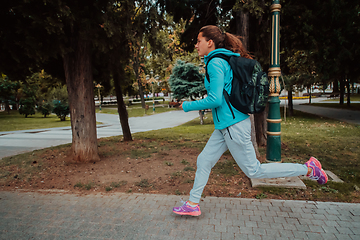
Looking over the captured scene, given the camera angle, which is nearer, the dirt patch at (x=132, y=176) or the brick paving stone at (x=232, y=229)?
the brick paving stone at (x=232, y=229)

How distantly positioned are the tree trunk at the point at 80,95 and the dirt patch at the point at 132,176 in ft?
1.32

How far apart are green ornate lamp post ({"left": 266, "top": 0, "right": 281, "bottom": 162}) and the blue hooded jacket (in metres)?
1.44

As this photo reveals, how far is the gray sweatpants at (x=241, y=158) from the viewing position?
272 cm

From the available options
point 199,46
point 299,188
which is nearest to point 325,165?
point 299,188

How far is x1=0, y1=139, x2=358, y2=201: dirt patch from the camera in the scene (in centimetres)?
407

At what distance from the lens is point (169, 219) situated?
310 cm

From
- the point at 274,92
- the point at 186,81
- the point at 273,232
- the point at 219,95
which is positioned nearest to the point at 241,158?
the point at 219,95

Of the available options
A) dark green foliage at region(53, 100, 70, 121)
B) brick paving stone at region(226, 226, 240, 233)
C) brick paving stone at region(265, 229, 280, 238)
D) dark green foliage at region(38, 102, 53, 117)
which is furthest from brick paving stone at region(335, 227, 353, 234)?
dark green foliage at region(38, 102, 53, 117)

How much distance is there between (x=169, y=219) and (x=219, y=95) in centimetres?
162

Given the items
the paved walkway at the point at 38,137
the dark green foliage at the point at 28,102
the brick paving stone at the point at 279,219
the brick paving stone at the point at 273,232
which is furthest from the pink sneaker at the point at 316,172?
the dark green foliage at the point at 28,102

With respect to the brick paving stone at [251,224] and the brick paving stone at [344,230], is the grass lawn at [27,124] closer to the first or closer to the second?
the brick paving stone at [251,224]

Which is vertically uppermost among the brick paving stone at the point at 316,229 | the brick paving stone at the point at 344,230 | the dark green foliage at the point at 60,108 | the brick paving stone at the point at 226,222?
the dark green foliage at the point at 60,108

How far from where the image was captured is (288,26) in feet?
21.8

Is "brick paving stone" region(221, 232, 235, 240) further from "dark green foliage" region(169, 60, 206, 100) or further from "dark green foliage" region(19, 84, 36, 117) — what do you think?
"dark green foliage" region(19, 84, 36, 117)
